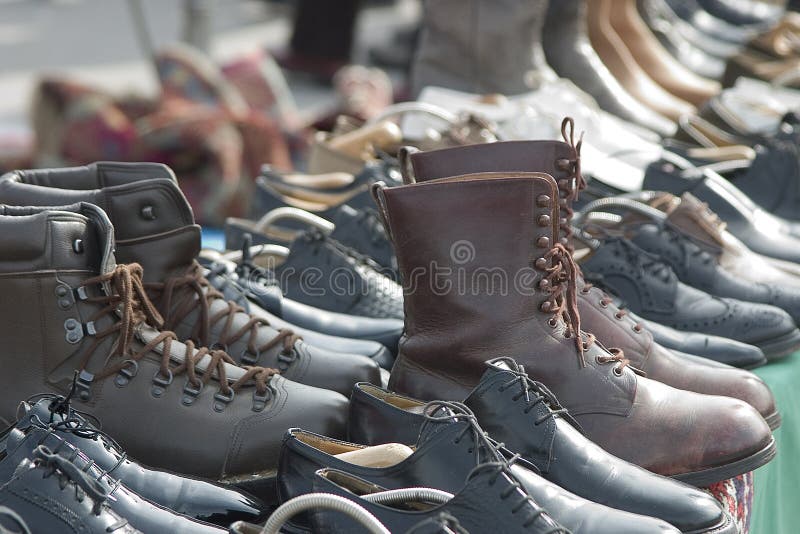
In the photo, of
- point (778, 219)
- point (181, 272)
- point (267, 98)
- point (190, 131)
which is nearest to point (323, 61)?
point (267, 98)

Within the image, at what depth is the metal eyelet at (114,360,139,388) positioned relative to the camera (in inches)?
40.8

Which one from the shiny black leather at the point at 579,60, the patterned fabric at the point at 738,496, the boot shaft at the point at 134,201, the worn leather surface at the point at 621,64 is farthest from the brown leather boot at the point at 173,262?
the worn leather surface at the point at 621,64

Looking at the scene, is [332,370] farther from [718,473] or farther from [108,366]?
[718,473]

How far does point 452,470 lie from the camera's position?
897 mm

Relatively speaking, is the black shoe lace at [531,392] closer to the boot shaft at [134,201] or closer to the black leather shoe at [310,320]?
the black leather shoe at [310,320]

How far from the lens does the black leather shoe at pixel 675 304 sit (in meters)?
1.48

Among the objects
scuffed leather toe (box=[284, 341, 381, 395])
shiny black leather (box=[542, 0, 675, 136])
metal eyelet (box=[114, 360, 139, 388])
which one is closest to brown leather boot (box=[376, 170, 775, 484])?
scuffed leather toe (box=[284, 341, 381, 395])

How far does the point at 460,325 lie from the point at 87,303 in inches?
17.4

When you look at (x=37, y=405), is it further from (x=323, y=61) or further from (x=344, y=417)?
(x=323, y=61)

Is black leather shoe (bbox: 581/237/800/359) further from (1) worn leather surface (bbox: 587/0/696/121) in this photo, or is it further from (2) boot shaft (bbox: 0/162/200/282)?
(1) worn leather surface (bbox: 587/0/696/121)

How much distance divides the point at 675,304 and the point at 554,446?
62cm

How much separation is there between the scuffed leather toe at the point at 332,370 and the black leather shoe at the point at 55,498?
0.38 metres

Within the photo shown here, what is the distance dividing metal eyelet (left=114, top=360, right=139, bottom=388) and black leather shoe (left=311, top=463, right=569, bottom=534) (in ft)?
1.03

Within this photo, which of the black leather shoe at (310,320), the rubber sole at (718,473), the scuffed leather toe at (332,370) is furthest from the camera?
the black leather shoe at (310,320)
